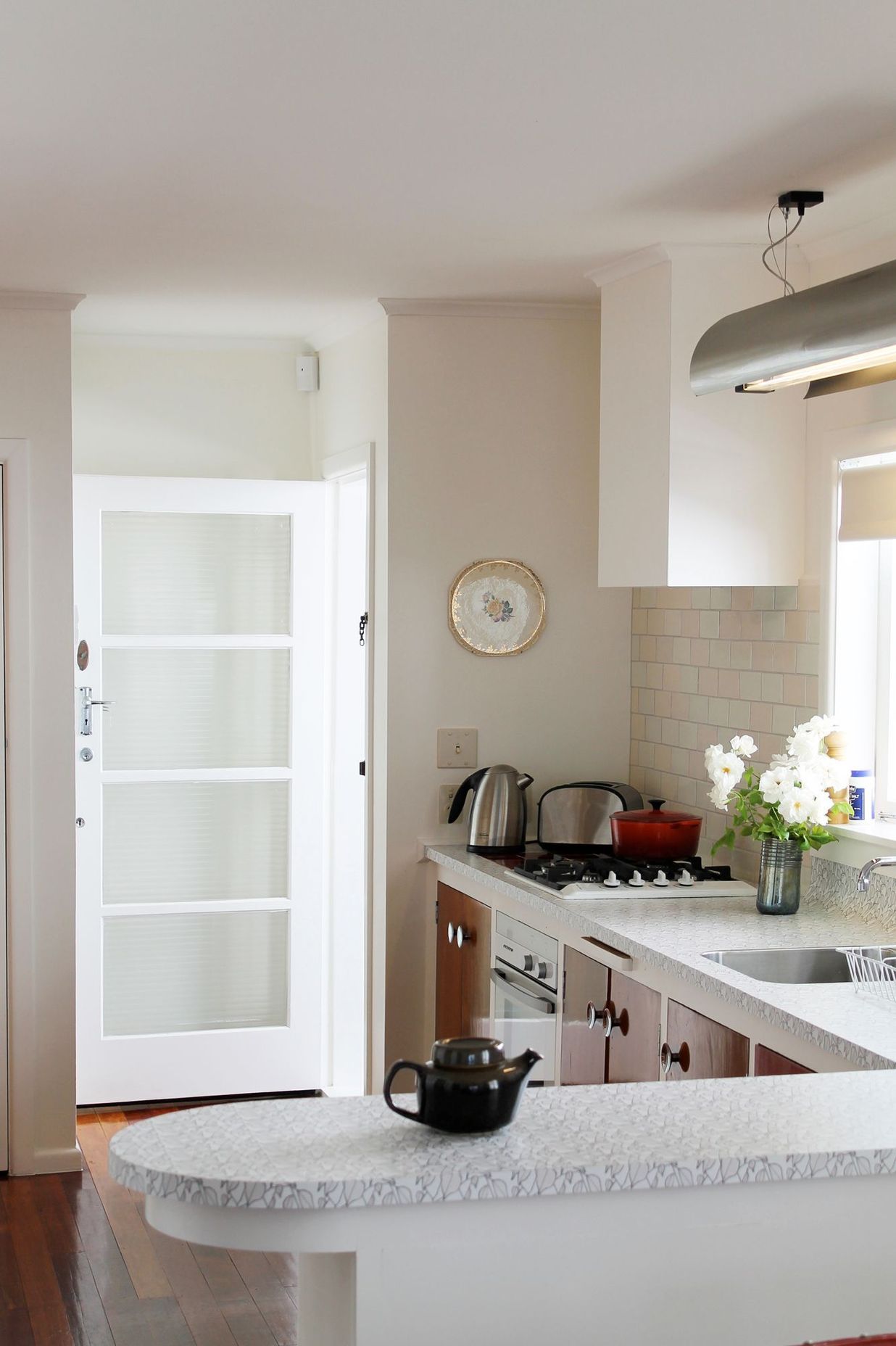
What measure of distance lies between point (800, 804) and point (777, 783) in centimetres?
7

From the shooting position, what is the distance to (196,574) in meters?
4.77

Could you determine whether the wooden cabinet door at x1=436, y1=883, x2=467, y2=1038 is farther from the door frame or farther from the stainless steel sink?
the stainless steel sink

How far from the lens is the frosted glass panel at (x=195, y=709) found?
4707mm

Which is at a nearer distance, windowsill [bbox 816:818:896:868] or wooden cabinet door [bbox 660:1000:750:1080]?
wooden cabinet door [bbox 660:1000:750:1080]

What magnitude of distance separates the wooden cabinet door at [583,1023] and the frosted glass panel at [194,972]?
171 centimetres

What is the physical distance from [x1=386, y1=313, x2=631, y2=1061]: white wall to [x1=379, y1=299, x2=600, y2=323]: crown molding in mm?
19

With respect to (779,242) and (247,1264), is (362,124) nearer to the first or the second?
(779,242)

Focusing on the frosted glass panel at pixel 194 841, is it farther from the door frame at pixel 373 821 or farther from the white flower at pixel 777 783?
the white flower at pixel 777 783

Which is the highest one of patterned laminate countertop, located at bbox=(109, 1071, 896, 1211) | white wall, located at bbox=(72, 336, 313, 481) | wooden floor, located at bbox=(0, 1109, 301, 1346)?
white wall, located at bbox=(72, 336, 313, 481)

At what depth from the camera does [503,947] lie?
367cm

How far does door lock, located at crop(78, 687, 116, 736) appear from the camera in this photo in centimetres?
466

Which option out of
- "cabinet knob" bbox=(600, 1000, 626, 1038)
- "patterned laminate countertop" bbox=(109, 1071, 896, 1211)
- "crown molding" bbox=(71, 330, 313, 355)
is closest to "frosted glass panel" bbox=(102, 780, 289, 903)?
"crown molding" bbox=(71, 330, 313, 355)

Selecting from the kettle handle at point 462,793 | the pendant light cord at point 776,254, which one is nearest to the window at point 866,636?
the pendant light cord at point 776,254

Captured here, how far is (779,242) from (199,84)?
152cm
